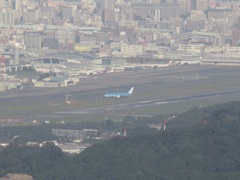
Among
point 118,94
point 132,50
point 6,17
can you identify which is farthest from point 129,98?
point 6,17

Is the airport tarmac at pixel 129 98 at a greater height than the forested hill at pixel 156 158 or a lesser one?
lesser

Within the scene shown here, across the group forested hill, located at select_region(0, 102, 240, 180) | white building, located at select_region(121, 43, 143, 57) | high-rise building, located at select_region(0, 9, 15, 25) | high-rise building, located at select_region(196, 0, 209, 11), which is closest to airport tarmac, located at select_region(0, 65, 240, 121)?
white building, located at select_region(121, 43, 143, 57)

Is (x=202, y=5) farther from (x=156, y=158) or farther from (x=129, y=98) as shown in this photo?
(x=156, y=158)

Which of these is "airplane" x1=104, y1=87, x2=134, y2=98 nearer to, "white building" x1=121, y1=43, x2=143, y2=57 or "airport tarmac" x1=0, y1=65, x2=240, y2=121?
"airport tarmac" x1=0, y1=65, x2=240, y2=121

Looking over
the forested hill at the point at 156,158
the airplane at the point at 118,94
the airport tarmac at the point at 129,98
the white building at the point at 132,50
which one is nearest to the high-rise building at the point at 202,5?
the white building at the point at 132,50

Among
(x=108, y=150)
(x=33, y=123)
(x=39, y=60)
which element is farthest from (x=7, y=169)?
(x=39, y=60)

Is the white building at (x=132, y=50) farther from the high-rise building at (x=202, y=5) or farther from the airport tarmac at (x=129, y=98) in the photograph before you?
the high-rise building at (x=202, y=5)

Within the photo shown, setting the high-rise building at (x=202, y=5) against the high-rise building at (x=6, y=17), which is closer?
the high-rise building at (x=6, y=17)

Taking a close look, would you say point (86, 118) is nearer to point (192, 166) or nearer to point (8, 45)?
point (192, 166)
